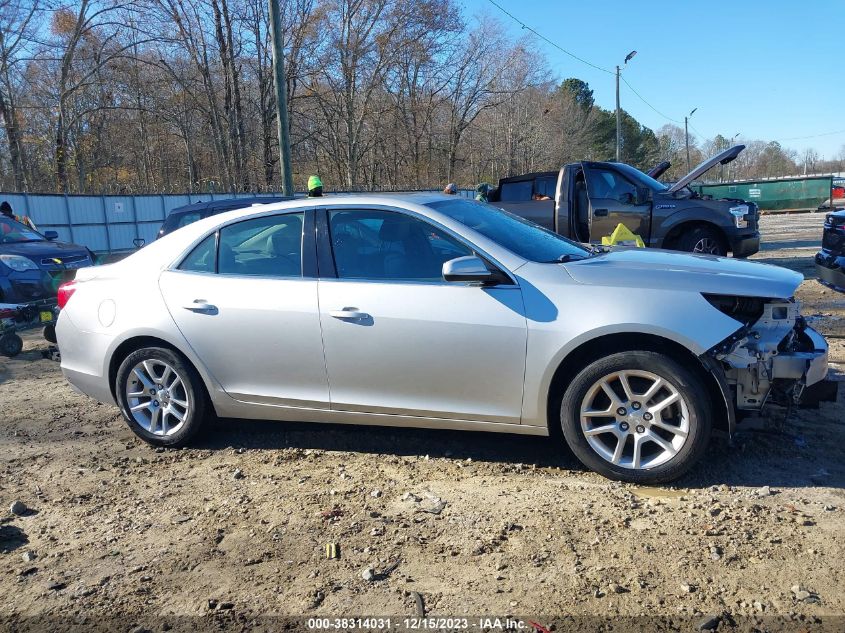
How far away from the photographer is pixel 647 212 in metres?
10.6

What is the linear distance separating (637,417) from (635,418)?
12mm

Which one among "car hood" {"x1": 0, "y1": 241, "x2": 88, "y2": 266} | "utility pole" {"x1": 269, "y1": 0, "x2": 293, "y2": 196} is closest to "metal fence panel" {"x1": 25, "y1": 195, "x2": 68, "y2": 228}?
"car hood" {"x1": 0, "y1": 241, "x2": 88, "y2": 266}

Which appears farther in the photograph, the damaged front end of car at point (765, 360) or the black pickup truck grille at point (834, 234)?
the black pickup truck grille at point (834, 234)

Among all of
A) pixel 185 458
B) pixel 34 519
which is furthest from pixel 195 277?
pixel 34 519

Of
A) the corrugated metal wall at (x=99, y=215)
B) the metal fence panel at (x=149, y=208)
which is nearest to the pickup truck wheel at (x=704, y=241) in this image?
the corrugated metal wall at (x=99, y=215)

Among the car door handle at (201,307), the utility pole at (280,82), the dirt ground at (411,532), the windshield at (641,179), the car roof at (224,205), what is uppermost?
the utility pole at (280,82)

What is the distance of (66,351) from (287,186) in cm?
835

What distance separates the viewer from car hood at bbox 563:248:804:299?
11.9 feet

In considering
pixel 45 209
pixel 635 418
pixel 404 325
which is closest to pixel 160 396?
A: pixel 404 325

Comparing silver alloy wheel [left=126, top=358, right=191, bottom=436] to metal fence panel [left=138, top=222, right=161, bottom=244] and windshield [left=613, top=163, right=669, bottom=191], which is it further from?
metal fence panel [left=138, top=222, right=161, bottom=244]

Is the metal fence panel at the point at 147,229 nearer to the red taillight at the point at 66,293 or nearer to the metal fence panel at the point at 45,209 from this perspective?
the metal fence panel at the point at 45,209

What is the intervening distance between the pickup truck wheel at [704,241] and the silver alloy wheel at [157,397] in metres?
8.48

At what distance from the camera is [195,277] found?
4477 millimetres

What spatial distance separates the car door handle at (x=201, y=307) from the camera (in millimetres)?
4332
